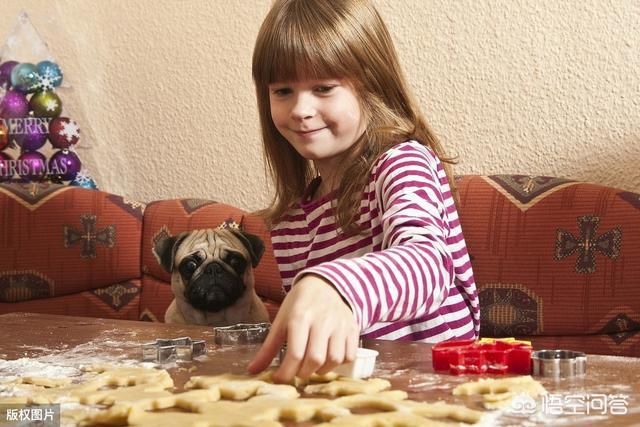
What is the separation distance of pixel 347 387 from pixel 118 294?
175 cm

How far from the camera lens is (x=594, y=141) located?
1897 millimetres

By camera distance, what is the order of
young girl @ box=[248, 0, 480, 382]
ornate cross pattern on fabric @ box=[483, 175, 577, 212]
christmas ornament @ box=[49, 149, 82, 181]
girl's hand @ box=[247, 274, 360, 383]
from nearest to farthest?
1. girl's hand @ box=[247, 274, 360, 383]
2. young girl @ box=[248, 0, 480, 382]
3. ornate cross pattern on fabric @ box=[483, 175, 577, 212]
4. christmas ornament @ box=[49, 149, 82, 181]

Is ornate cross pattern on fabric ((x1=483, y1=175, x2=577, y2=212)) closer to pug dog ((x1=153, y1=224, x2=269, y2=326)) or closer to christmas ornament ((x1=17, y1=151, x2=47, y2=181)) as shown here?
pug dog ((x1=153, y1=224, x2=269, y2=326))

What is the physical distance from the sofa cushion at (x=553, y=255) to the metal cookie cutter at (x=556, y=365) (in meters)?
0.86

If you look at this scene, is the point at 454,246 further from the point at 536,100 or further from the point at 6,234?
the point at 6,234

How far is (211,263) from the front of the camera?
6.37 ft

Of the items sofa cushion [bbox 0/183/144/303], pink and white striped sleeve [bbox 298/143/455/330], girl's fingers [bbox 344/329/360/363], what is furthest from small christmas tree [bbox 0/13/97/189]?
girl's fingers [bbox 344/329/360/363]

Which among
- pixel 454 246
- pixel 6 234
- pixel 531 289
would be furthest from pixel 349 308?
pixel 6 234

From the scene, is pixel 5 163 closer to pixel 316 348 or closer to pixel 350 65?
pixel 350 65

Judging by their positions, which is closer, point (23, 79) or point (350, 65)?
point (350, 65)

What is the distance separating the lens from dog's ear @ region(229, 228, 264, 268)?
2.02m

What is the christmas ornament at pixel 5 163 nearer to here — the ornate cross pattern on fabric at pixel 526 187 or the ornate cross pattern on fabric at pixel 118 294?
the ornate cross pattern on fabric at pixel 118 294

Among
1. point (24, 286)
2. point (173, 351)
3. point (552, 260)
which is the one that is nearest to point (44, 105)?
point (24, 286)

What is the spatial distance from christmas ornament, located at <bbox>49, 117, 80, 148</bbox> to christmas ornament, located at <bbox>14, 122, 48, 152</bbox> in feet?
0.08
